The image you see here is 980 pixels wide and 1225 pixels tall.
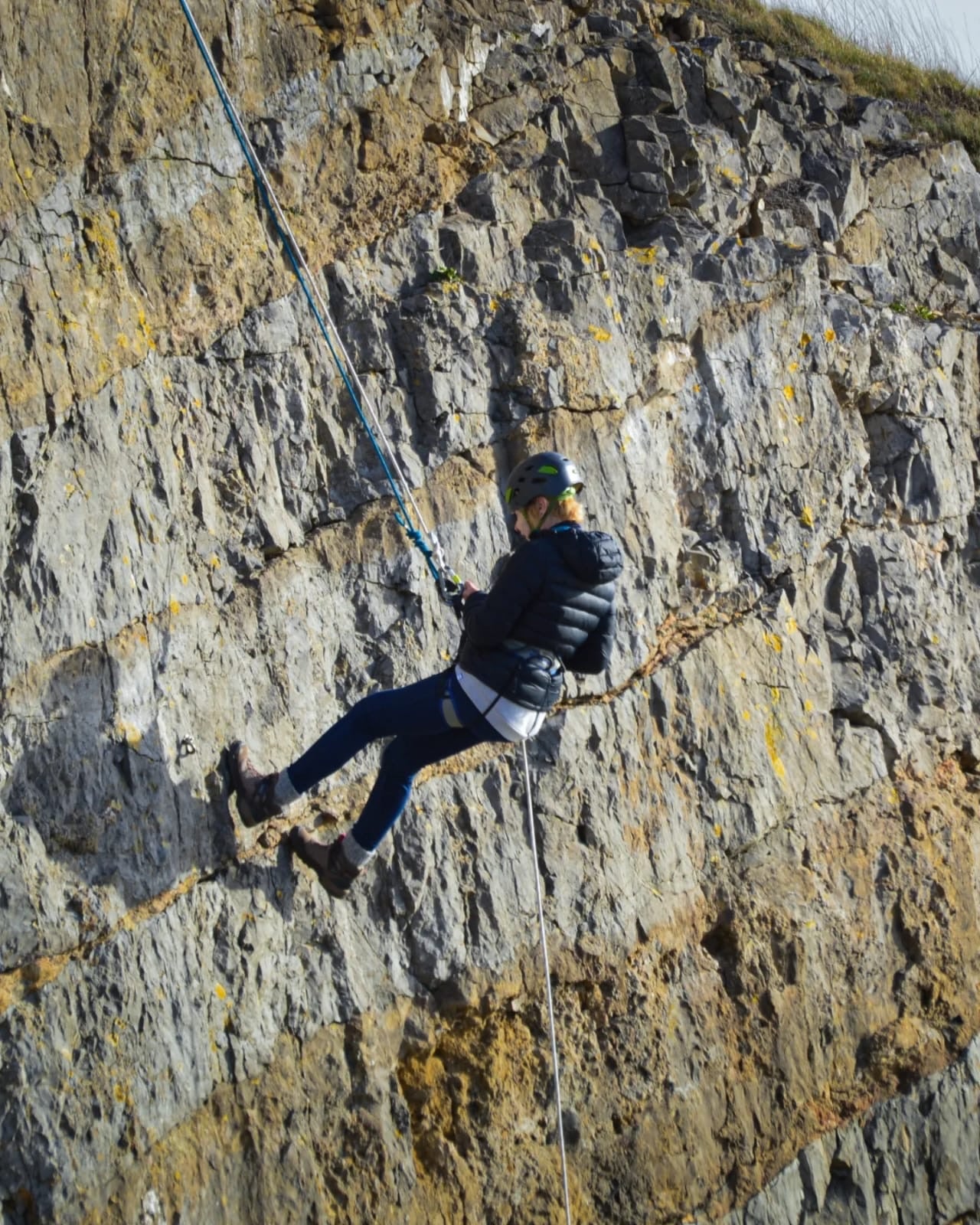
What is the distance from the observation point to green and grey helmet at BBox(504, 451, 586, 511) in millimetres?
6941

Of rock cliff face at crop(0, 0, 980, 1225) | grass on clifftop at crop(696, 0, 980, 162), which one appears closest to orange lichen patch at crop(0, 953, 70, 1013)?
rock cliff face at crop(0, 0, 980, 1225)

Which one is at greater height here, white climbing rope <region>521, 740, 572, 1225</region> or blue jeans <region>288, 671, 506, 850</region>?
blue jeans <region>288, 671, 506, 850</region>

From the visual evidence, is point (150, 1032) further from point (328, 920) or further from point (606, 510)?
point (606, 510)

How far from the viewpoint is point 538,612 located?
683cm

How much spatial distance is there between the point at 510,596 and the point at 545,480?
2.06 feet

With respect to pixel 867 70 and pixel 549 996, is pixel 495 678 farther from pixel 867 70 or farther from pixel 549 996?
pixel 867 70

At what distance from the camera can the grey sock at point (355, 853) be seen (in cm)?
709

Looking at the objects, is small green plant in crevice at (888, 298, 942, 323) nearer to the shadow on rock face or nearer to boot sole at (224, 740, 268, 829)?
boot sole at (224, 740, 268, 829)

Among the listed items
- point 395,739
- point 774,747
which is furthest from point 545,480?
point 774,747

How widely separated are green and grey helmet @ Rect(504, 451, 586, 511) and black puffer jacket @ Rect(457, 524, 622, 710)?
18 centimetres

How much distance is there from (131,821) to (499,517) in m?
2.85

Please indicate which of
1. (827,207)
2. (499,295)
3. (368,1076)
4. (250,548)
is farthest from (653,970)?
(827,207)

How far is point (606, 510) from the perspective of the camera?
28.6 ft

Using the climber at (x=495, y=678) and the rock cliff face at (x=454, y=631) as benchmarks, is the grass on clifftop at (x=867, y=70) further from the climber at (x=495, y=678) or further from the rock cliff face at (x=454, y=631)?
the climber at (x=495, y=678)
